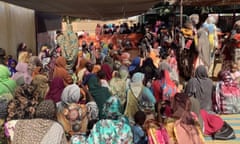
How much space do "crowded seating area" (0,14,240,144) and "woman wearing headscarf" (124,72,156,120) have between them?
1 cm

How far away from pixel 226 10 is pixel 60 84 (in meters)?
11.2

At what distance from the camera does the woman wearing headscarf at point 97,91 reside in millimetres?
5424

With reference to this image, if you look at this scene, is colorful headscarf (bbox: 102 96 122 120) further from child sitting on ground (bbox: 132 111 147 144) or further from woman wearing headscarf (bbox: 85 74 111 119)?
woman wearing headscarf (bbox: 85 74 111 119)

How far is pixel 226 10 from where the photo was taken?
15.2 meters

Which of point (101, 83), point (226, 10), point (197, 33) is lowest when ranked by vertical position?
point (101, 83)

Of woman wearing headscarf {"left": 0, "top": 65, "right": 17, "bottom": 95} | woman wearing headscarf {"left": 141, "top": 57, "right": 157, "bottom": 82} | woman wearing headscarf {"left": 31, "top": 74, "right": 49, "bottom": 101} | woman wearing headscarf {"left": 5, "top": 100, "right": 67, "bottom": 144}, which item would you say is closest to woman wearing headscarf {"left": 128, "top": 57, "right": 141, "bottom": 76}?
woman wearing headscarf {"left": 141, "top": 57, "right": 157, "bottom": 82}

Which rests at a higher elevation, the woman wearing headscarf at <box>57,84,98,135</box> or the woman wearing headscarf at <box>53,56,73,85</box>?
the woman wearing headscarf at <box>53,56,73,85</box>

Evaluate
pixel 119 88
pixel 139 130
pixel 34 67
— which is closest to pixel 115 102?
pixel 139 130

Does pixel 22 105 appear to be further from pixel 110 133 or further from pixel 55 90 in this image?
pixel 55 90

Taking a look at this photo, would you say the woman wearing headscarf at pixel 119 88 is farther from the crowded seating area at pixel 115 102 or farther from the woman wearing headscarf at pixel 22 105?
the woman wearing headscarf at pixel 22 105

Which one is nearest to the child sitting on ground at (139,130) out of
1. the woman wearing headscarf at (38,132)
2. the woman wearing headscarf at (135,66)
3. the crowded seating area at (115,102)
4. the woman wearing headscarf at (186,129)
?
the crowded seating area at (115,102)

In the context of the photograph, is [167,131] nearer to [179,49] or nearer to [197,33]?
[197,33]

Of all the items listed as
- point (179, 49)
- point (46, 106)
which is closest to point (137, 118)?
point (46, 106)

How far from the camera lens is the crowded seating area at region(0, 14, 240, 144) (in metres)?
3.84
